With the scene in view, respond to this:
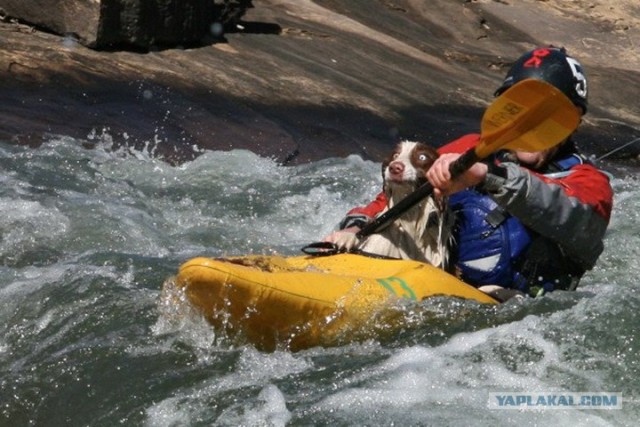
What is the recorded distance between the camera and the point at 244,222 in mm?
7203

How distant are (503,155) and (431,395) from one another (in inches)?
53.3

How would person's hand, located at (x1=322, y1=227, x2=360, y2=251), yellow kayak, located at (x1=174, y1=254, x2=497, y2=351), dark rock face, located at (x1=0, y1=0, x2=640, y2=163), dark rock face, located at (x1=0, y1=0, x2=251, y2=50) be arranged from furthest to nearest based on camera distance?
1. dark rock face, located at (x1=0, y1=0, x2=251, y2=50)
2. dark rock face, located at (x1=0, y1=0, x2=640, y2=163)
3. person's hand, located at (x1=322, y1=227, x2=360, y2=251)
4. yellow kayak, located at (x1=174, y1=254, x2=497, y2=351)

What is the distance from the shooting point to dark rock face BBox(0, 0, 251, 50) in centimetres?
992

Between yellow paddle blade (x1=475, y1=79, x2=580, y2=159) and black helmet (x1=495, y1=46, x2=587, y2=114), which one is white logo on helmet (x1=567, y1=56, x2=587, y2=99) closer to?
black helmet (x1=495, y1=46, x2=587, y2=114)

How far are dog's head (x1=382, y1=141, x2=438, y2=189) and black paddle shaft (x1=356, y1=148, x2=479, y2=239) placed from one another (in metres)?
0.11

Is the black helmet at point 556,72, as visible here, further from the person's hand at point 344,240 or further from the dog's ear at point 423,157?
the person's hand at point 344,240

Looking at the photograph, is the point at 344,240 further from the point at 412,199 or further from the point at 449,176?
the point at 449,176

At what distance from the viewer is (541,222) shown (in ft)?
14.3

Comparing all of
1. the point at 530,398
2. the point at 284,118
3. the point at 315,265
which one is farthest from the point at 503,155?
the point at 284,118

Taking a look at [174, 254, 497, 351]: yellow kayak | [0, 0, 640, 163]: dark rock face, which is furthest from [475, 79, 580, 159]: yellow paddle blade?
[0, 0, 640, 163]: dark rock face

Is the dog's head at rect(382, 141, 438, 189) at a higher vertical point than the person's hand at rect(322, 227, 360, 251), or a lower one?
higher

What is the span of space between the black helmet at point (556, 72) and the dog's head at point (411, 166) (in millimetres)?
464

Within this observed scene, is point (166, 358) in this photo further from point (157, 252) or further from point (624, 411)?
point (157, 252)

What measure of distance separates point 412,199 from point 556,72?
0.77m
